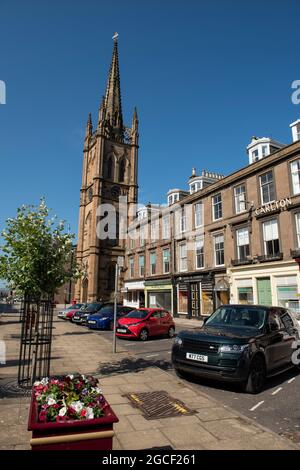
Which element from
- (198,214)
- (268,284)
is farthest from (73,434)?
(198,214)

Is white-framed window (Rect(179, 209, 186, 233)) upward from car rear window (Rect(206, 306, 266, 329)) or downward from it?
upward

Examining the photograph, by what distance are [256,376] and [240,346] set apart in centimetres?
89

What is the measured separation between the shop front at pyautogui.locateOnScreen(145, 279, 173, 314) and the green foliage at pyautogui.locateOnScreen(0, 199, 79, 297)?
23246mm

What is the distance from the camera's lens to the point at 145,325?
48.4ft

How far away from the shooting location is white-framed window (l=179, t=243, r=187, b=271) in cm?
2844

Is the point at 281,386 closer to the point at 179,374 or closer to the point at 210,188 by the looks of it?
the point at 179,374

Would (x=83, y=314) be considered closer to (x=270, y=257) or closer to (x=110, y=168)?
(x=270, y=257)

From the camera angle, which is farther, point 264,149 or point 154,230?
point 154,230

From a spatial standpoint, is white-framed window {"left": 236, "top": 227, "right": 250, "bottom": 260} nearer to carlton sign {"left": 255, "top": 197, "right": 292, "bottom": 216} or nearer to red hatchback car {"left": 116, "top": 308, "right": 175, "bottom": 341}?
carlton sign {"left": 255, "top": 197, "right": 292, "bottom": 216}

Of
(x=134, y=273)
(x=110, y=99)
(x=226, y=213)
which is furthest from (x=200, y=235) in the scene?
(x=110, y=99)

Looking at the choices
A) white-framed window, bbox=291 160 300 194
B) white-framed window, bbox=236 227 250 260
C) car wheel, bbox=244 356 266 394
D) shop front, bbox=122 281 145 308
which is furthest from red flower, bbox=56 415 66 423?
shop front, bbox=122 281 145 308

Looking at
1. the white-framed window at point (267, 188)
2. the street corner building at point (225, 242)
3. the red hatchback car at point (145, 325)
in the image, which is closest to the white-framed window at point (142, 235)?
the street corner building at point (225, 242)

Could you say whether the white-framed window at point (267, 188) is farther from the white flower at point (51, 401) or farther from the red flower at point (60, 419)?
the red flower at point (60, 419)

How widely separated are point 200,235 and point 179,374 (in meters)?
19.6
